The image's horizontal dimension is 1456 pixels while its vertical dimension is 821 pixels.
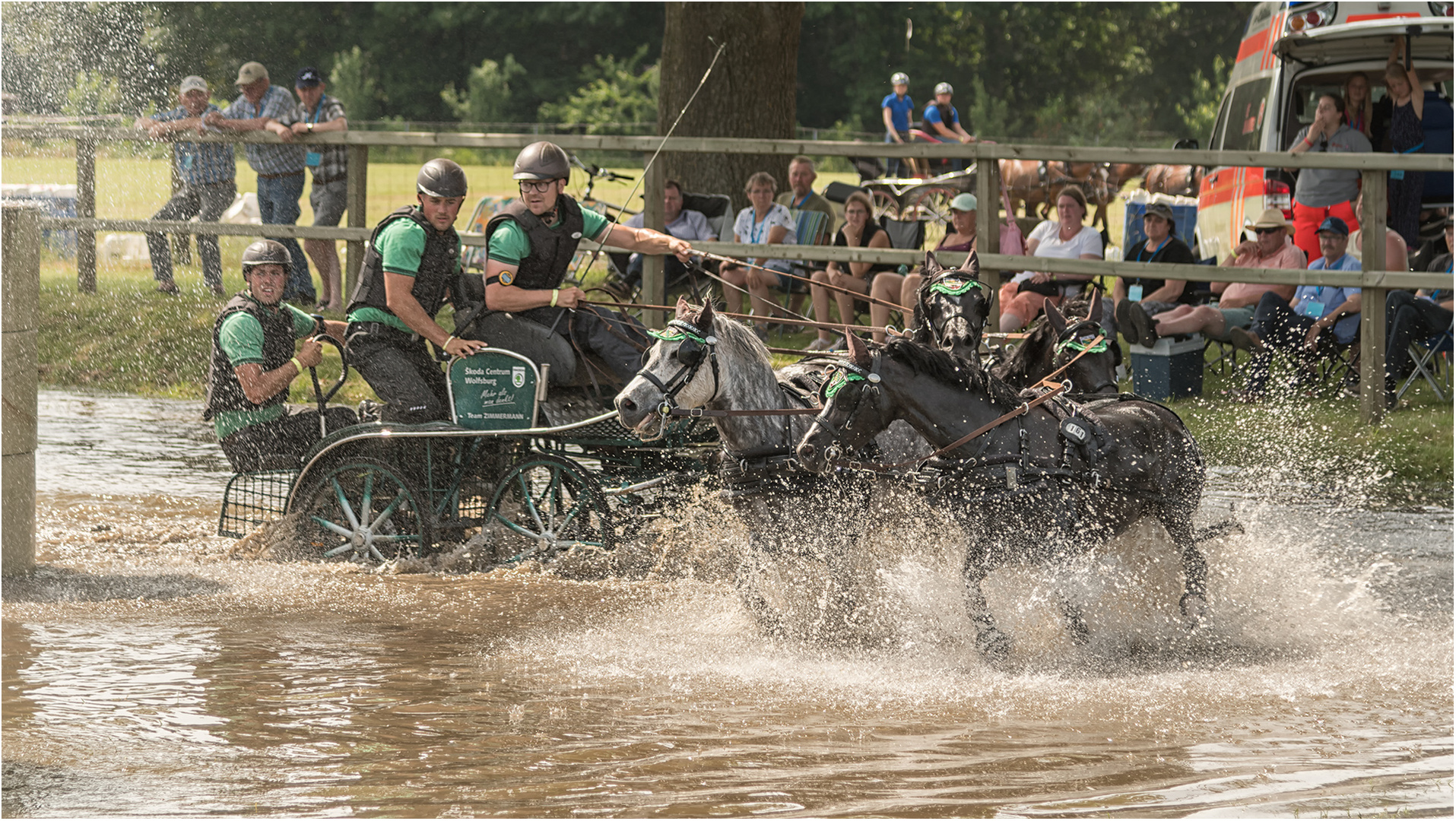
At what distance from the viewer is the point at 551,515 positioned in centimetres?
788

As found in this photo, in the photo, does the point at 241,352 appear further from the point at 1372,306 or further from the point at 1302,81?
the point at 1302,81

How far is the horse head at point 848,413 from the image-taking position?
5973mm

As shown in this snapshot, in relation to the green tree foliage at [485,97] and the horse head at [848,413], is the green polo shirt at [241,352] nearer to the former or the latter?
the horse head at [848,413]

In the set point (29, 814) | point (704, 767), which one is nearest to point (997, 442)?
point (704, 767)

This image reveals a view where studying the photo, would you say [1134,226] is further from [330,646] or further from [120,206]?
[330,646]

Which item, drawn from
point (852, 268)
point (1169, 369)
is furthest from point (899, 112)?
point (1169, 369)

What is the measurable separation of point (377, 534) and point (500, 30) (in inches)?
1534

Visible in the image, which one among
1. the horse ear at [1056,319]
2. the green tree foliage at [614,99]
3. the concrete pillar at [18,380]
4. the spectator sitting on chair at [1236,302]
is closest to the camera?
the horse ear at [1056,319]

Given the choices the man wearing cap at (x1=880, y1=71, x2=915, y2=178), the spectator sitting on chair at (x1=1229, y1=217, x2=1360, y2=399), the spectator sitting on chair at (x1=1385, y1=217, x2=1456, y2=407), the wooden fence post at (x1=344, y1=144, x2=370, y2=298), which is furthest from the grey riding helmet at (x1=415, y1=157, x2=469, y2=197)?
the man wearing cap at (x1=880, y1=71, x2=915, y2=178)

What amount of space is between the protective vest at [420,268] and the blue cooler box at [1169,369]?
5.34 m

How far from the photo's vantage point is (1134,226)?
15.8 metres

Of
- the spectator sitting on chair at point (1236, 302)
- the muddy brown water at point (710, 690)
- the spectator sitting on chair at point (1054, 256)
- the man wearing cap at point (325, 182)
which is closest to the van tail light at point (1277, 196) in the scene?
the spectator sitting on chair at point (1236, 302)

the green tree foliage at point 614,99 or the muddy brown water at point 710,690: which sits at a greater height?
the green tree foliage at point 614,99

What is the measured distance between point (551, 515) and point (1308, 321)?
6.29 m
